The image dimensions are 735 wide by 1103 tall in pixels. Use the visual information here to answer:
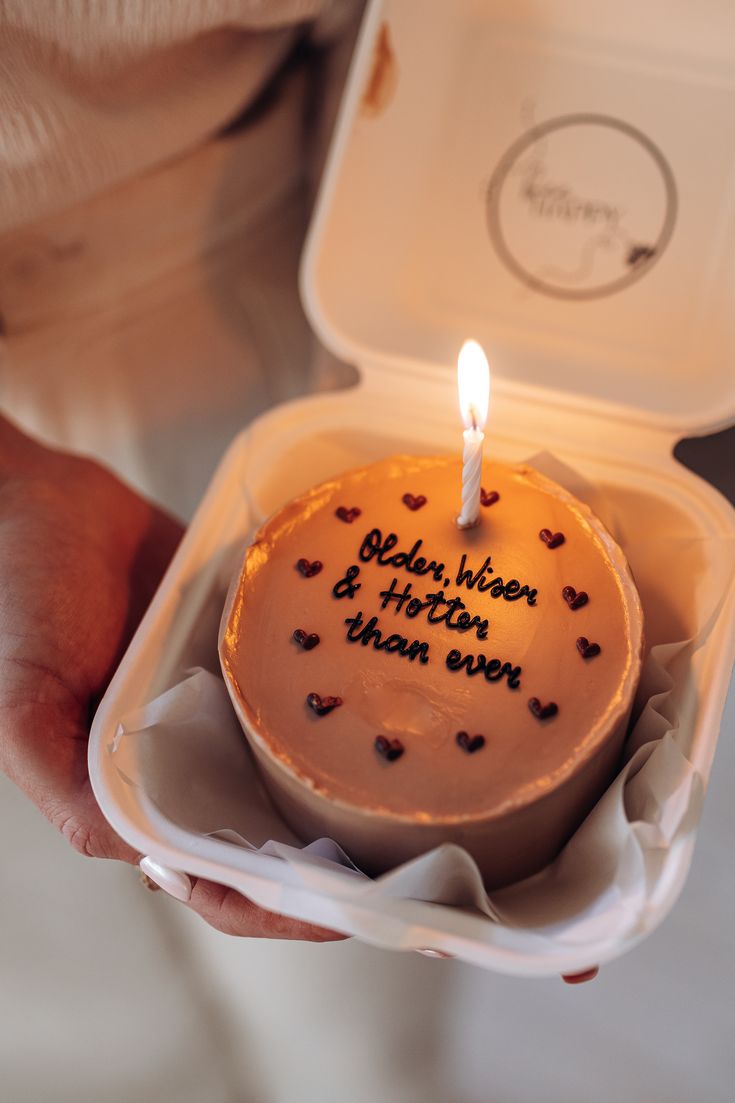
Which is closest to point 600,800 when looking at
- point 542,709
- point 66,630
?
point 542,709

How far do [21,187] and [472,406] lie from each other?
0.51m

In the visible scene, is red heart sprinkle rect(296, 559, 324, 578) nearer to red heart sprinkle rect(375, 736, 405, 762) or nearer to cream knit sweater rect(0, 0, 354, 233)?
red heart sprinkle rect(375, 736, 405, 762)

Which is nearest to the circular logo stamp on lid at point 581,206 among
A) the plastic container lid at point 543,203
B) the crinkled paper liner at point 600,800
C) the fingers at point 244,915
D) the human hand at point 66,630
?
the plastic container lid at point 543,203

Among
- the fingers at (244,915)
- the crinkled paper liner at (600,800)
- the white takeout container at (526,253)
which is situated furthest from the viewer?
the white takeout container at (526,253)

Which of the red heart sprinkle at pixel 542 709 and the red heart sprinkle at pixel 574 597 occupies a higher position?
the red heart sprinkle at pixel 574 597

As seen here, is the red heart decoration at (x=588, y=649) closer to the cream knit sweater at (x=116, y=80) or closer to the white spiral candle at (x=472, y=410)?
the white spiral candle at (x=472, y=410)

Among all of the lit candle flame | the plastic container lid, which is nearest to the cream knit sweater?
the plastic container lid

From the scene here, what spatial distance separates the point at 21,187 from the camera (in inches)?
34.4

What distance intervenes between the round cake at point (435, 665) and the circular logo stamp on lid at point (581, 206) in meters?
0.22


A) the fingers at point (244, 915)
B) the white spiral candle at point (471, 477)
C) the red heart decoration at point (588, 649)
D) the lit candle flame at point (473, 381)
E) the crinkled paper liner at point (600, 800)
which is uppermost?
the lit candle flame at point (473, 381)

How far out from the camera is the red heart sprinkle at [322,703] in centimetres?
61

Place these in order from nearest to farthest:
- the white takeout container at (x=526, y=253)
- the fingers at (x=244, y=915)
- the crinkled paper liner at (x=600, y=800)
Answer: the crinkled paper liner at (x=600, y=800) → the fingers at (x=244, y=915) → the white takeout container at (x=526, y=253)

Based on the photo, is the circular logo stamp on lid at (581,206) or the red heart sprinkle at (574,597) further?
the circular logo stamp on lid at (581,206)

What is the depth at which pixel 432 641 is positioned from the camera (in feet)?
2.08
